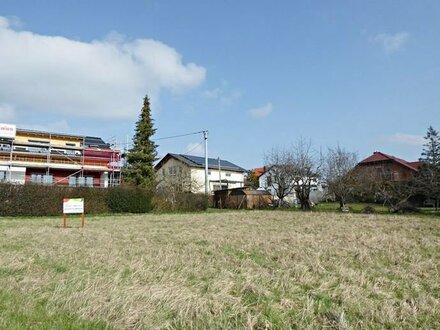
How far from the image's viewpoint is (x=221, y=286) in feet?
17.5

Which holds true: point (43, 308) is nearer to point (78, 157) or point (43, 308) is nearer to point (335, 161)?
point (335, 161)

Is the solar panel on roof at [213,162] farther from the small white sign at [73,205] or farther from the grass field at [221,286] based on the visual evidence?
the grass field at [221,286]

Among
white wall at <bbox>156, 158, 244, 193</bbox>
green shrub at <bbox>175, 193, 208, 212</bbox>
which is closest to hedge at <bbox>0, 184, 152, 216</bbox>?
green shrub at <bbox>175, 193, 208, 212</bbox>

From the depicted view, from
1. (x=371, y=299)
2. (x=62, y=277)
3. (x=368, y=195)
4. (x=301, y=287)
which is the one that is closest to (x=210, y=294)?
(x=301, y=287)

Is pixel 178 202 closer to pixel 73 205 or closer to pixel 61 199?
pixel 61 199

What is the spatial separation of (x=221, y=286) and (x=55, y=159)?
41.8 metres

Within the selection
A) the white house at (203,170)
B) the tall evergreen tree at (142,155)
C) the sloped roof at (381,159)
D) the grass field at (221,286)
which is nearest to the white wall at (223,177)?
the white house at (203,170)

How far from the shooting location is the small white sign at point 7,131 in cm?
3944

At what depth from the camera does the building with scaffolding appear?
130ft

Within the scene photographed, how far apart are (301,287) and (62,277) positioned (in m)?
3.83

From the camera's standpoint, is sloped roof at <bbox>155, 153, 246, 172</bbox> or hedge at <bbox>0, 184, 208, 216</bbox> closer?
hedge at <bbox>0, 184, 208, 216</bbox>

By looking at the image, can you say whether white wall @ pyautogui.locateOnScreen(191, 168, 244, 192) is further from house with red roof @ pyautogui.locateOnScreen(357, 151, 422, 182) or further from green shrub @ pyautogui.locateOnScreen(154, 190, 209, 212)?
green shrub @ pyautogui.locateOnScreen(154, 190, 209, 212)

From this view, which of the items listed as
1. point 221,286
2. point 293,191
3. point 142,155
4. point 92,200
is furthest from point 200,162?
point 221,286

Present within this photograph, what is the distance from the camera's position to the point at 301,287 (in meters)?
5.36
